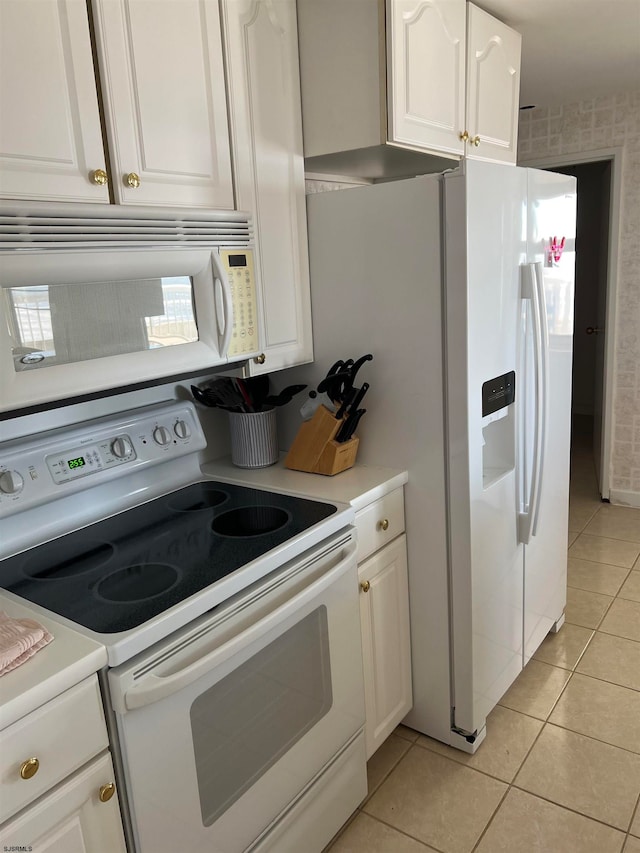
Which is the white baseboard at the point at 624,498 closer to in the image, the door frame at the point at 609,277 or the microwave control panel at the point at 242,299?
the door frame at the point at 609,277

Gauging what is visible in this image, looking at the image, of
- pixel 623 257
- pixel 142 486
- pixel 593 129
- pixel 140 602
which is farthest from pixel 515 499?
pixel 593 129

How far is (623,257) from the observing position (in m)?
3.72

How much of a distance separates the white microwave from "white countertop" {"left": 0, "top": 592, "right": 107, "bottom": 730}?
0.47m

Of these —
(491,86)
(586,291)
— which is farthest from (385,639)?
(586,291)

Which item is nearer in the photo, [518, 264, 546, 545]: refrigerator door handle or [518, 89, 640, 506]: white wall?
[518, 264, 546, 545]: refrigerator door handle

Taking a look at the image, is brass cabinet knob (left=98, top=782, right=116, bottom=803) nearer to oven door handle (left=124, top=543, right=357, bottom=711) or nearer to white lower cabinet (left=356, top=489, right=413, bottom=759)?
oven door handle (left=124, top=543, right=357, bottom=711)

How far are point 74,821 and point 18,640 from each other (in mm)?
330

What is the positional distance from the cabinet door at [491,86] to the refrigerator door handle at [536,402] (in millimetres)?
516

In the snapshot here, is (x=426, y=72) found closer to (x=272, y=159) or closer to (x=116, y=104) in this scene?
(x=272, y=159)

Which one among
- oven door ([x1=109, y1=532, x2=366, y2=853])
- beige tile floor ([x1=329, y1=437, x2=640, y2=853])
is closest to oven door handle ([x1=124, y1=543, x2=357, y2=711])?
oven door ([x1=109, y1=532, x2=366, y2=853])

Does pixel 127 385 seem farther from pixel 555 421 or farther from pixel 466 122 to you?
pixel 555 421

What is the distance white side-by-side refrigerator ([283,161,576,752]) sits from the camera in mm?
1883

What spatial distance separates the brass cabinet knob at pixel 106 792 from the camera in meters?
1.22

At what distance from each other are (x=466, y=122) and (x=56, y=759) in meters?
2.09
